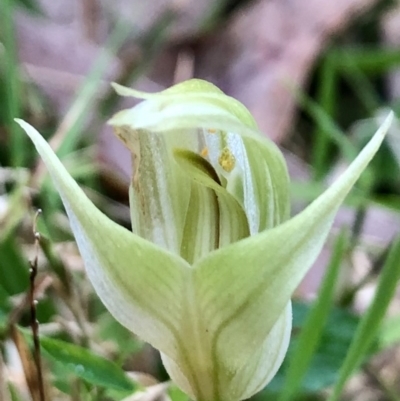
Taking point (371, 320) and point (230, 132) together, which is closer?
point (230, 132)

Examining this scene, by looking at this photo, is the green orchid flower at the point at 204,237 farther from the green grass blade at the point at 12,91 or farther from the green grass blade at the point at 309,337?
the green grass blade at the point at 12,91

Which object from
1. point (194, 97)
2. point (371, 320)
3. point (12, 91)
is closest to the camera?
point (194, 97)

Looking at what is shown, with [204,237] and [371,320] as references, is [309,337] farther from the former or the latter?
[204,237]

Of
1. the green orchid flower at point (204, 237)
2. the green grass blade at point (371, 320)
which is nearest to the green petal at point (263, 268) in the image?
the green orchid flower at point (204, 237)

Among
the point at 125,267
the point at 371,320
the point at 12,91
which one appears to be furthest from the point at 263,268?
the point at 12,91

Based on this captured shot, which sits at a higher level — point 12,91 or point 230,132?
point 12,91

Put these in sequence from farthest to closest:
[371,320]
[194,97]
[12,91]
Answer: [12,91], [371,320], [194,97]

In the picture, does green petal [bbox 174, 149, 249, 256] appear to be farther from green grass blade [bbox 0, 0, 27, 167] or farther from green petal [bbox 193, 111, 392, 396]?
green grass blade [bbox 0, 0, 27, 167]

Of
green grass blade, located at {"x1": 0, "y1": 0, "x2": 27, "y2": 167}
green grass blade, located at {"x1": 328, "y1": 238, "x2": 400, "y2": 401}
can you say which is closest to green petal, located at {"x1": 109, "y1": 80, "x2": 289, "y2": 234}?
green grass blade, located at {"x1": 328, "y1": 238, "x2": 400, "y2": 401}

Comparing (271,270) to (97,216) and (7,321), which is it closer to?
(97,216)
